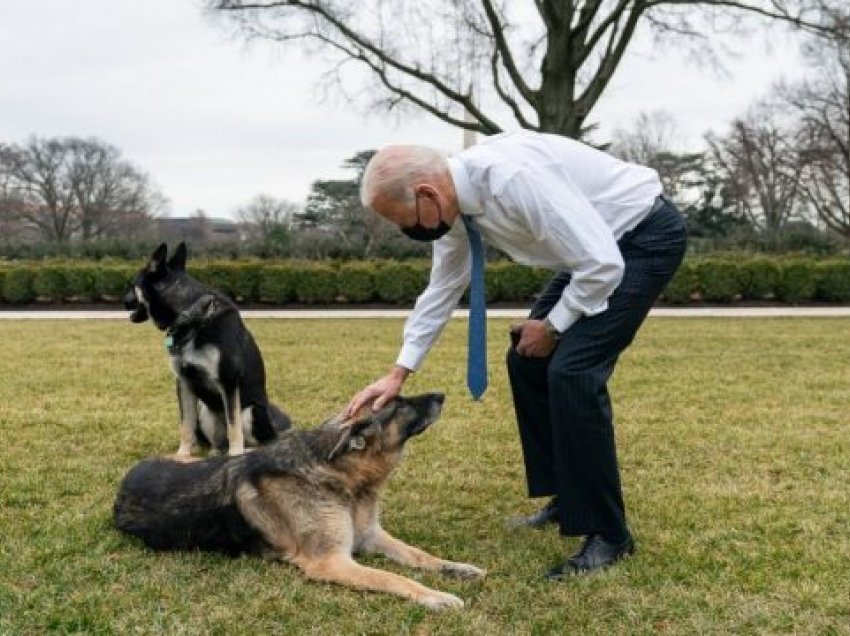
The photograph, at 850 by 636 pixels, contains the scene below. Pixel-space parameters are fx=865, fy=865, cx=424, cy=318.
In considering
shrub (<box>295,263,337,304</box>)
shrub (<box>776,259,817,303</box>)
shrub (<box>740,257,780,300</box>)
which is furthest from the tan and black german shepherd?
shrub (<box>776,259,817,303</box>)

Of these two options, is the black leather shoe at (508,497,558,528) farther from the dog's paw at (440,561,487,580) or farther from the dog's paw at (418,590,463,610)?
the dog's paw at (418,590,463,610)

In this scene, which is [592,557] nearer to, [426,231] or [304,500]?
[304,500]

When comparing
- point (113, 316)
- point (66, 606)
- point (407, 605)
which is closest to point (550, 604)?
point (407, 605)

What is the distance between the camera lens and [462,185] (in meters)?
3.18

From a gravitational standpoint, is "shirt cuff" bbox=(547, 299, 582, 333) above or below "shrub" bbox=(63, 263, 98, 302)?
above

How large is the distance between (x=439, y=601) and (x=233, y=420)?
2.59 m

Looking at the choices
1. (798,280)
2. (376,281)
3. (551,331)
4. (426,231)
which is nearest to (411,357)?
(551,331)

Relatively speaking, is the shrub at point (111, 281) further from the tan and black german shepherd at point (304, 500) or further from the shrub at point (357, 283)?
the tan and black german shepherd at point (304, 500)

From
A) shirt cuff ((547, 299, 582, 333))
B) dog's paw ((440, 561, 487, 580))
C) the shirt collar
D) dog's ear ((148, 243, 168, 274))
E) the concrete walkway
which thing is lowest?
the concrete walkway

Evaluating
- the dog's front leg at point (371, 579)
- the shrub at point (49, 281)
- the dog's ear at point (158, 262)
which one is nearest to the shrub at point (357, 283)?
the shrub at point (49, 281)

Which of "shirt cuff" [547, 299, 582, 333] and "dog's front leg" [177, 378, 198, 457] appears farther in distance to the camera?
"dog's front leg" [177, 378, 198, 457]

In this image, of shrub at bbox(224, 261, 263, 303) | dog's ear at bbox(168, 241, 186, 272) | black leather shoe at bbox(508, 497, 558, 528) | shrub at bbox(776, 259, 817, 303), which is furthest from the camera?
shrub at bbox(224, 261, 263, 303)

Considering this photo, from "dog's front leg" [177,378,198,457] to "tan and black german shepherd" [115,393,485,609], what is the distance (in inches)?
67.8

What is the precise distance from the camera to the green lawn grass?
302 cm
